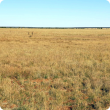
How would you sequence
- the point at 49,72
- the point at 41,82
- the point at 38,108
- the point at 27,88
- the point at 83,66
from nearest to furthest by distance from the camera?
the point at 38,108 → the point at 27,88 → the point at 41,82 → the point at 49,72 → the point at 83,66

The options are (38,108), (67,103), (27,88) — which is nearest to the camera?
(38,108)

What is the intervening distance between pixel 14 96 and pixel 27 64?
4.78 metres

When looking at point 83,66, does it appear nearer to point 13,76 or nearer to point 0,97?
point 13,76

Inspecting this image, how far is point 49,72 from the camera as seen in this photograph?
8.19 meters

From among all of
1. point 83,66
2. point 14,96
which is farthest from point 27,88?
point 83,66

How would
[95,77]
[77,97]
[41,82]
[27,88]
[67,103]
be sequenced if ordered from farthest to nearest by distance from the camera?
[95,77] → [41,82] → [27,88] → [77,97] → [67,103]

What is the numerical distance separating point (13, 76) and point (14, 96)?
99.3 inches

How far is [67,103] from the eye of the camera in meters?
4.98

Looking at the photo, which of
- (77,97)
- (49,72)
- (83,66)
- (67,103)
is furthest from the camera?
(83,66)

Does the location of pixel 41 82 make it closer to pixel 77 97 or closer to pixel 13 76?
pixel 13 76

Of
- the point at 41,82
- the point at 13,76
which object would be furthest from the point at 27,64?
the point at 41,82

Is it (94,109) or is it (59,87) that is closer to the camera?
(94,109)

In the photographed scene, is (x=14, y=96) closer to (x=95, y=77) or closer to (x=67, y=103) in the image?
Answer: (x=67, y=103)

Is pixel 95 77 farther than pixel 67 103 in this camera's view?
Yes
